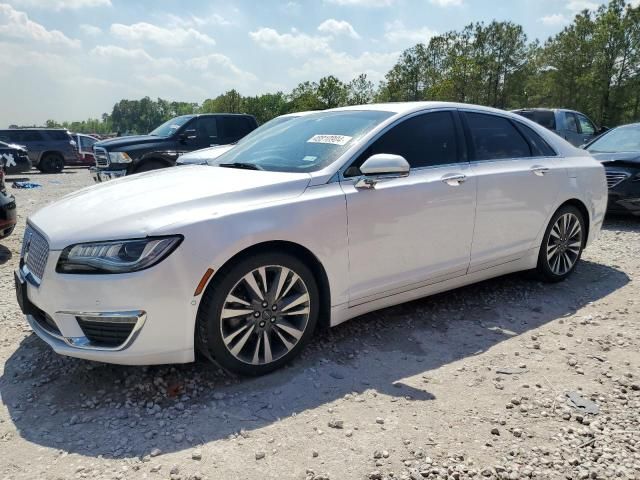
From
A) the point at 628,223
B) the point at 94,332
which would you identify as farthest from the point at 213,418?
the point at 628,223

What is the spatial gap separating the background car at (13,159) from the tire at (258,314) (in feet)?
52.0

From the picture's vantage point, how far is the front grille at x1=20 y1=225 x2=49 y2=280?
9.03 feet

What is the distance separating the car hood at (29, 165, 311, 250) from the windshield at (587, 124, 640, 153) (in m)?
6.89

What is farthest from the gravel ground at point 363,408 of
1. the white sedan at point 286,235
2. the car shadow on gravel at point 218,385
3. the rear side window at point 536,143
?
the rear side window at point 536,143

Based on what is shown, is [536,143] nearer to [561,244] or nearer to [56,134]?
[561,244]

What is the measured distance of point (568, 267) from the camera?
4.77 m

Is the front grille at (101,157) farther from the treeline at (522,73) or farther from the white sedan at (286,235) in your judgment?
the treeline at (522,73)

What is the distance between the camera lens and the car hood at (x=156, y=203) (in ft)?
8.71

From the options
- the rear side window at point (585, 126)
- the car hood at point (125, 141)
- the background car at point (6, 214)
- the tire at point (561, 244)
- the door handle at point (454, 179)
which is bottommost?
the tire at point (561, 244)

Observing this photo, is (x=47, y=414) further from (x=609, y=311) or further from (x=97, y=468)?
(x=609, y=311)

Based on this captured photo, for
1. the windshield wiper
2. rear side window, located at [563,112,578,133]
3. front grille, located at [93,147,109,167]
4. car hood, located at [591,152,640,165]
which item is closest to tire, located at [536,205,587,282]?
the windshield wiper

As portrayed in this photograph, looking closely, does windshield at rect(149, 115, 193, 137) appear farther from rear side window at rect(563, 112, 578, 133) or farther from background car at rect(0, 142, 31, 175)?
rear side window at rect(563, 112, 578, 133)

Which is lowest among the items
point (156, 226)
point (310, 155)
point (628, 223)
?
point (628, 223)

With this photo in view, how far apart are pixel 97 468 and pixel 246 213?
142 centimetres
